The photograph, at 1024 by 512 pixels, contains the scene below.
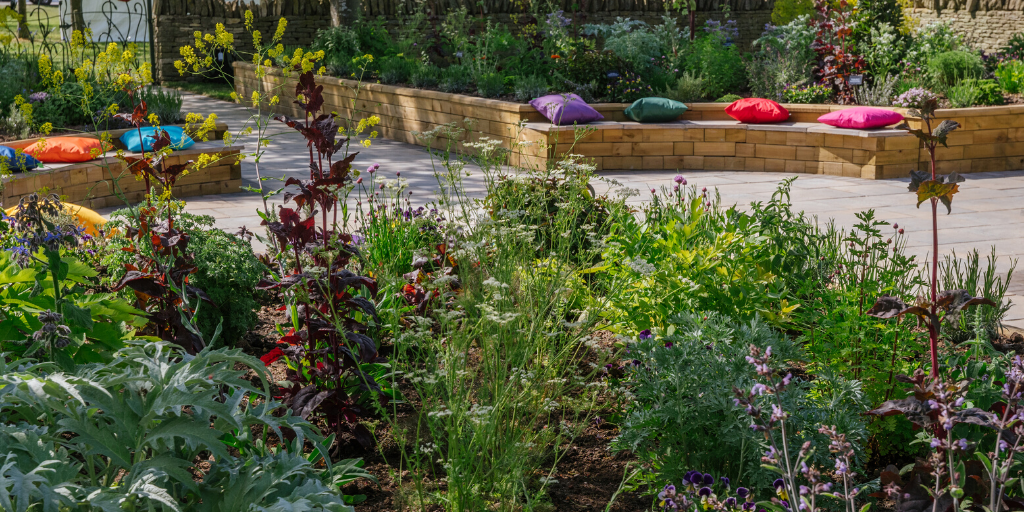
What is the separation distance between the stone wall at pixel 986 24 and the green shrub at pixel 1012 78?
170 inches

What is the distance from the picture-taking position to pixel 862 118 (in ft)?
26.0

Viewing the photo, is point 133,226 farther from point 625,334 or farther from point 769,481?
point 769,481

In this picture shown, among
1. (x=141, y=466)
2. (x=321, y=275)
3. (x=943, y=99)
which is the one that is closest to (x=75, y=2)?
(x=943, y=99)

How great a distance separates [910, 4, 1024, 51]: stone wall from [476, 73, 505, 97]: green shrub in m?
7.28

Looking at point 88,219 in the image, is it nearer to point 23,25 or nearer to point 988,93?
point 23,25

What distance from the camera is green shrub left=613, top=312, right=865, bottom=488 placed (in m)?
2.29

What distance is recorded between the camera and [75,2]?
16.4m

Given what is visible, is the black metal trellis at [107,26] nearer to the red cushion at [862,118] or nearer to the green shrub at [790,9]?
the red cushion at [862,118]

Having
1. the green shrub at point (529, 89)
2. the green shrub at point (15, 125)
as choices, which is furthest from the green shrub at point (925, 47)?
the green shrub at point (15, 125)

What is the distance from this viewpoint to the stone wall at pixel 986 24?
13.2 m

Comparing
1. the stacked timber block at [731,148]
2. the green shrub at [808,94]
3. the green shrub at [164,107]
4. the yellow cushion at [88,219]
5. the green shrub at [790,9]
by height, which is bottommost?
the yellow cushion at [88,219]

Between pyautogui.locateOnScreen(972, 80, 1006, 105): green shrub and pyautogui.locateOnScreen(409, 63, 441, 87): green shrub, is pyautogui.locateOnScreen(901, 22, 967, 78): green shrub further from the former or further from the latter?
pyautogui.locateOnScreen(409, 63, 441, 87): green shrub

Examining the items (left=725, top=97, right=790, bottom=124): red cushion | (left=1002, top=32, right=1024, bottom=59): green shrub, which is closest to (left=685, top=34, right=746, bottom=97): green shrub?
(left=725, top=97, right=790, bottom=124): red cushion

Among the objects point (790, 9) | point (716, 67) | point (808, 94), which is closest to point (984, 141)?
point (808, 94)
